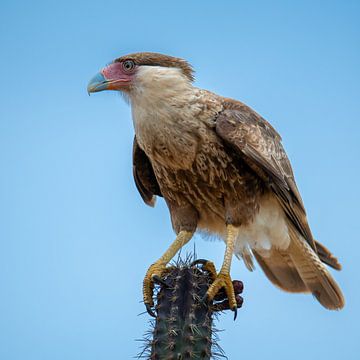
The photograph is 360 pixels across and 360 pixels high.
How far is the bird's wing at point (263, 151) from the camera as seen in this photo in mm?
5246

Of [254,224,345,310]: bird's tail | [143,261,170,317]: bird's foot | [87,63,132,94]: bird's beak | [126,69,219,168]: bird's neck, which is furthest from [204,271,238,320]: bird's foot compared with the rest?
[87,63,132,94]: bird's beak

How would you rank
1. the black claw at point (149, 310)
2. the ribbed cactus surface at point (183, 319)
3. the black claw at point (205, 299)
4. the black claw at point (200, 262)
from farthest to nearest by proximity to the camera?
the black claw at point (149, 310) < the black claw at point (200, 262) < the black claw at point (205, 299) < the ribbed cactus surface at point (183, 319)

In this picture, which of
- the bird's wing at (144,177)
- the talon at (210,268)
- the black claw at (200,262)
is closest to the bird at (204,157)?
the talon at (210,268)

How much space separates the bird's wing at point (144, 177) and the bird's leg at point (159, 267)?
29.8 inches

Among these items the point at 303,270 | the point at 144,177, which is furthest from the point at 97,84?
the point at 303,270

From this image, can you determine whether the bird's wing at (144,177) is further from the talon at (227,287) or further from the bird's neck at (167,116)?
the talon at (227,287)

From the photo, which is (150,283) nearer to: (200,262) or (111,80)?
(200,262)

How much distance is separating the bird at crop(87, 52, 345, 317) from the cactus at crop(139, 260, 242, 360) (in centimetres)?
92

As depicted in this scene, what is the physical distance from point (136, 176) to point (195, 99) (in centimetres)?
119

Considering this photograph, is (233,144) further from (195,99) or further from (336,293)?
(336,293)

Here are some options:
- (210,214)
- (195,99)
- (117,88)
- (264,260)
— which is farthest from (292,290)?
(117,88)

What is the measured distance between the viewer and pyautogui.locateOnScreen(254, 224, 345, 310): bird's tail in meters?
6.07

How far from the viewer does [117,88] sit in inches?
210

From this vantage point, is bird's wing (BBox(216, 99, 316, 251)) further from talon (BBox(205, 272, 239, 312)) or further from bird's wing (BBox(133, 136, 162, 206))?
talon (BBox(205, 272, 239, 312))
